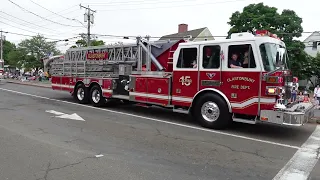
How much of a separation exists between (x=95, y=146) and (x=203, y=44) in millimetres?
4464

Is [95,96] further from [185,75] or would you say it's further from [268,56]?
[268,56]

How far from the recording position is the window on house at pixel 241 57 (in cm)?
789

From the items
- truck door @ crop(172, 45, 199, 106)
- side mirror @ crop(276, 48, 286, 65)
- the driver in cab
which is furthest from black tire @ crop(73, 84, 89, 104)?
side mirror @ crop(276, 48, 286, 65)

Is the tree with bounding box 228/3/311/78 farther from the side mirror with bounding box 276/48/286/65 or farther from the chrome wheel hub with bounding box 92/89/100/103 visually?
the side mirror with bounding box 276/48/286/65

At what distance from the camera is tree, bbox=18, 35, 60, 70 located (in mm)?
47709

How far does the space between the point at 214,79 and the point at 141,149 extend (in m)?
3.35

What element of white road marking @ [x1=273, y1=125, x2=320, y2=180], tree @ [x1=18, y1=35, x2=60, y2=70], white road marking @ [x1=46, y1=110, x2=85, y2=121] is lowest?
white road marking @ [x1=273, y1=125, x2=320, y2=180]

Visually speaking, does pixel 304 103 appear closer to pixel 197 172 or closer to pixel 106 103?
pixel 197 172

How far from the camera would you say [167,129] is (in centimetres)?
846

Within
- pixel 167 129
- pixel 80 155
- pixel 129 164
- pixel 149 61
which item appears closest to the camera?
pixel 129 164

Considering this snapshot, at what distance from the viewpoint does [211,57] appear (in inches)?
342

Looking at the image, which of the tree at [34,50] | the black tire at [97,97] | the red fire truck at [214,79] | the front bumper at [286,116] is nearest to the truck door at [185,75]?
the red fire truck at [214,79]

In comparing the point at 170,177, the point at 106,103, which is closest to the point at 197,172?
the point at 170,177

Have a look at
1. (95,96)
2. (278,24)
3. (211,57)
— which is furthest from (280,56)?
(278,24)
